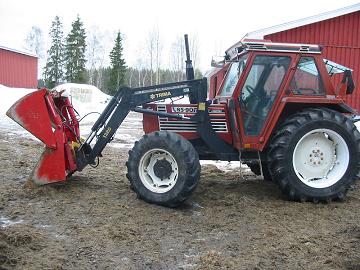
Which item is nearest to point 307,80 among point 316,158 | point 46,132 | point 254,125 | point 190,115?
point 254,125

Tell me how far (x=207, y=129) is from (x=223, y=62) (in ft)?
5.26

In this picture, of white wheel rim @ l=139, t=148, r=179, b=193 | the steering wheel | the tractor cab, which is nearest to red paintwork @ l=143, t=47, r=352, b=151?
the tractor cab

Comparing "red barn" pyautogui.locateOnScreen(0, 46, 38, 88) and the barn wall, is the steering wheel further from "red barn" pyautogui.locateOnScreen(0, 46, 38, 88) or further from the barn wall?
"red barn" pyautogui.locateOnScreen(0, 46, 38, 88)

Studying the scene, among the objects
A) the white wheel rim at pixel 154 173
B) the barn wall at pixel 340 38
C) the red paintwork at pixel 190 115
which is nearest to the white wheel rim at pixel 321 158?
the red paintwork at pixel 190 115

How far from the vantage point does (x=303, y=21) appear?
1452 cm

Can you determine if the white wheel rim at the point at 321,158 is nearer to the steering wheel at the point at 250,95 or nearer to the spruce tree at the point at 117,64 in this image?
the steering wheel at the point at 250,95

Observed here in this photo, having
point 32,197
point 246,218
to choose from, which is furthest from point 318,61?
point 32,197

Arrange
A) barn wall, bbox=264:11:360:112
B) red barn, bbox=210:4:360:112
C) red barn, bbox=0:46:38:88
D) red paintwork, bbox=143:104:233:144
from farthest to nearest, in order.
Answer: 1. red barn, bbox=0:46:38:88
2. barn wall, bbox=264:11:360:112
3. red barn, bbox=210:4:360:112
4. red paintwork, bbox=143:104:233:144

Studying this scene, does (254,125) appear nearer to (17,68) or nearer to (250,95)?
(250,95)

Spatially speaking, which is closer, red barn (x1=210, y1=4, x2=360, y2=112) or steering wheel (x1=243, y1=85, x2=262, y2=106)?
steering wheel (x1=243, y1=85, x2=262, y2=106)

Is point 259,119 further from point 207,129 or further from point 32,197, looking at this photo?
point 32,197

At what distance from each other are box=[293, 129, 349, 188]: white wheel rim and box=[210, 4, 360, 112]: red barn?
9.08 m

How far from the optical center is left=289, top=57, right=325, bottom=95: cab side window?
602cm

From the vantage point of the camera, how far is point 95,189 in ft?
20.6
